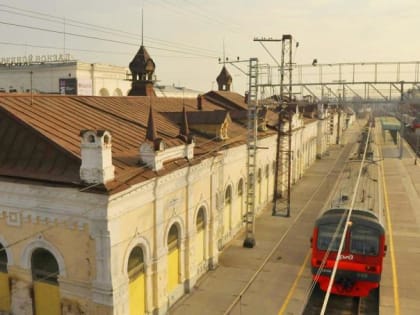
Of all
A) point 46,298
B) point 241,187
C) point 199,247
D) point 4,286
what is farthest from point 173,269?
point 241,187

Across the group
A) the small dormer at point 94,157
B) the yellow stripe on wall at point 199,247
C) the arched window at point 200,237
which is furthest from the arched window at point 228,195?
the small dormer at point 94,157

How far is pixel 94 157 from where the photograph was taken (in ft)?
39.8

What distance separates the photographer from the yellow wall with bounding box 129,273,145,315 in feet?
46.1

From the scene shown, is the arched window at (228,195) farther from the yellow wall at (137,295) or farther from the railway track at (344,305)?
the yellow wall at (137,295)

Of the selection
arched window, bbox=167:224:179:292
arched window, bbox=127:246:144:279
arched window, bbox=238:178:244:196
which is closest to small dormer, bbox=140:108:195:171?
arched window, bbox=127:246:144:279

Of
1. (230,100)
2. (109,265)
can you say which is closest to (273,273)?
(109,265)

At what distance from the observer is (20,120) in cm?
1433

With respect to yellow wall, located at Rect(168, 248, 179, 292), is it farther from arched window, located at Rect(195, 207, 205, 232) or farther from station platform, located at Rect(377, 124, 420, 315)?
station platform, located at Rect(377, 124, 420, 315)

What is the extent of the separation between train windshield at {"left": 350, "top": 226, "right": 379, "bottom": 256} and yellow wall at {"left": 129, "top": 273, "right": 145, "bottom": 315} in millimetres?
7976

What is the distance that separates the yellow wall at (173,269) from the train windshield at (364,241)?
268 inches

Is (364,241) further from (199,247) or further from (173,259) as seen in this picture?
(173,259)

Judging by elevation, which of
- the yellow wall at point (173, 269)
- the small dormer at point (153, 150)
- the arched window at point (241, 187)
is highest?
the small dormer at point (153, 150)

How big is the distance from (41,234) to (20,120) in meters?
3.93

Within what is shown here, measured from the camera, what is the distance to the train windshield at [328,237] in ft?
55.3
